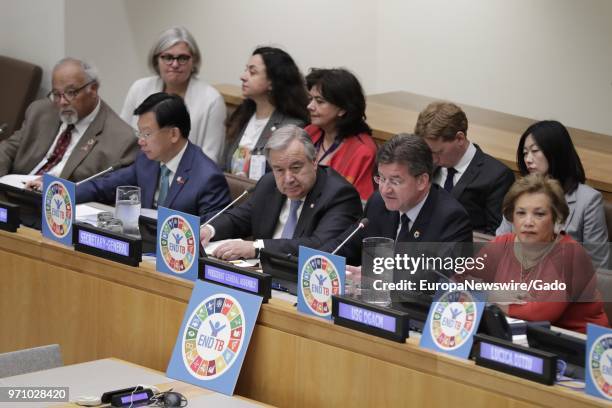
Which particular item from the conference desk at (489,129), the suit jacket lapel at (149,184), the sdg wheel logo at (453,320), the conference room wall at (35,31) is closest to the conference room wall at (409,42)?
the conference room wall at (35,31)

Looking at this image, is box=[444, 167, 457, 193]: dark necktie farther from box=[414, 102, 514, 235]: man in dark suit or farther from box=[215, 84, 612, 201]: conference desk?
box=[215, 84, 612, 201]: conference desk

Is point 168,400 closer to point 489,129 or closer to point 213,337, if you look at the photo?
point 213,337

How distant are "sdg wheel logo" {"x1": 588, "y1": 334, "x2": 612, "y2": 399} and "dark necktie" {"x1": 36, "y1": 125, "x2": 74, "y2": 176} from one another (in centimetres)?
307

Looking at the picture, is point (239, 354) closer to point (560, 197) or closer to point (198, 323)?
point (198, 323)

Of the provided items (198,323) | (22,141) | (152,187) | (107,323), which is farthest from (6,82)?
(198,323)

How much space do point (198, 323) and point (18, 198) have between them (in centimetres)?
112

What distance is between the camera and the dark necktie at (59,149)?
493cm

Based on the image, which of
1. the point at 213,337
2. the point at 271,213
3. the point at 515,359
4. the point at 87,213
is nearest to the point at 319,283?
the point at 213,337

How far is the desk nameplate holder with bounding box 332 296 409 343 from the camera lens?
2.75m

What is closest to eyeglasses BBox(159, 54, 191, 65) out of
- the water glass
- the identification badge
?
the identification badge

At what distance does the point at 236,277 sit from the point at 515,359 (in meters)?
0.85

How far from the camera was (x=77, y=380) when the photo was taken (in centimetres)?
294

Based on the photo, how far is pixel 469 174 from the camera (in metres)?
4.36

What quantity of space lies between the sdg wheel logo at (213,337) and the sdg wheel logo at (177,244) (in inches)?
7.9
